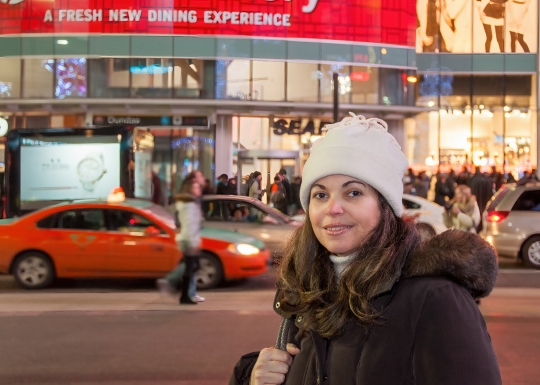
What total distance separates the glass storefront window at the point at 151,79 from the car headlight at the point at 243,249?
1457cm

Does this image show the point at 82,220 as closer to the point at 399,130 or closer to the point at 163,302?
the point at 163,302

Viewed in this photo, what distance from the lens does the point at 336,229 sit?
192cm

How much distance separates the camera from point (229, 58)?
24.3 meters

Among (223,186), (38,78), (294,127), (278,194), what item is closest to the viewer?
(278,194)

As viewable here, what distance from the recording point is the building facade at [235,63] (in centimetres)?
2272

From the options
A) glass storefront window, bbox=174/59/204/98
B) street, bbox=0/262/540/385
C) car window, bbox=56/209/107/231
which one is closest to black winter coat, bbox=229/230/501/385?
street, bbox=0/262/540/385

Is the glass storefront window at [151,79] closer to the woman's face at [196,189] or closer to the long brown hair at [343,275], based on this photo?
the woman's face at [196,189]

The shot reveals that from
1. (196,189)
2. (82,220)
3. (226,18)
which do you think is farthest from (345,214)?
(226,18)

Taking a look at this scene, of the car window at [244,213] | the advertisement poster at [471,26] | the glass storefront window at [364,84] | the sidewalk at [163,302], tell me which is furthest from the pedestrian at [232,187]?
the advertisement poster at [471,26]

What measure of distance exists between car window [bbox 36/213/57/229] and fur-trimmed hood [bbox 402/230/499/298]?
989 cm

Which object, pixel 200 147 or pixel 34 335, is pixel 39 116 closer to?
pixel 200 147

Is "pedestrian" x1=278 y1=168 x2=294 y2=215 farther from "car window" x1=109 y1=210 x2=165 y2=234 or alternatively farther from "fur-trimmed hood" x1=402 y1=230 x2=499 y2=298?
"fur-trimmed hood" x1=402 y1=230 x2=499 y2=298

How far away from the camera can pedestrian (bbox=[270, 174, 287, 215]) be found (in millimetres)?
8898

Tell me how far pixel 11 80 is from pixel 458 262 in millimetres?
24386
